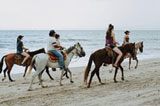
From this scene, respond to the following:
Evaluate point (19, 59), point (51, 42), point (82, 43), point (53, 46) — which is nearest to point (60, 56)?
point (53, 46)

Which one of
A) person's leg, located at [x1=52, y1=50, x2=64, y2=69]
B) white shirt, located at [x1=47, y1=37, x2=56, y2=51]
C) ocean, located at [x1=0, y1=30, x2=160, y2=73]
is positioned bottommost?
ocean, located at [x1=0, y1=30, x2=160, y2=73]

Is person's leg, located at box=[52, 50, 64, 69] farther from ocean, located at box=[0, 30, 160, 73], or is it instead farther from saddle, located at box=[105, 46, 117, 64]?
saddle, located at box=[105, 46, 117, 64]

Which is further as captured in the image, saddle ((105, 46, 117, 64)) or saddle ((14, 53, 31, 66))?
saddle ((14, 53, 31, 66))

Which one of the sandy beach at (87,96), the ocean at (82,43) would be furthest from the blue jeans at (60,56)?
the ocean at (82,43)

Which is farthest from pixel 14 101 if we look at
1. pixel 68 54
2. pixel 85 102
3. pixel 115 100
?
pixel 68 54

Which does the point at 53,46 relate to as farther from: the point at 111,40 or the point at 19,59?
the point at 19,59

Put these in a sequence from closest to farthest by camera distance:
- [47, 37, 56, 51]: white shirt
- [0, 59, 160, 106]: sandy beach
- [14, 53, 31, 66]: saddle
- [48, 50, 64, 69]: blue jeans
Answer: [0, 59, 160, 106]: sandy beach, [47, 37, 56, 51]: white shirt, [48, 50, 64, 69]: blue jeans, [14, 53, 31, 66]: saddle

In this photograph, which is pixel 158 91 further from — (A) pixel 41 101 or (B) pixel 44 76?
(B) pixel 44 76

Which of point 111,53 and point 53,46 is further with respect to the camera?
point 111,53

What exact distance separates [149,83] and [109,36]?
225 cm

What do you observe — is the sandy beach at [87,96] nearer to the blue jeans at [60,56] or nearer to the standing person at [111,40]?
the blue jeans at [60,56]

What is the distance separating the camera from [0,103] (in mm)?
7320

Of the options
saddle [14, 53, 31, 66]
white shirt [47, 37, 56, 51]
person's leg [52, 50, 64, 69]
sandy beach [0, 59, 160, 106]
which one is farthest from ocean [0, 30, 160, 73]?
sandy beach [0, 59, 160, 106]

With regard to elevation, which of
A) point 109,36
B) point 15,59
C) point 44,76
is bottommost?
point 44,76
